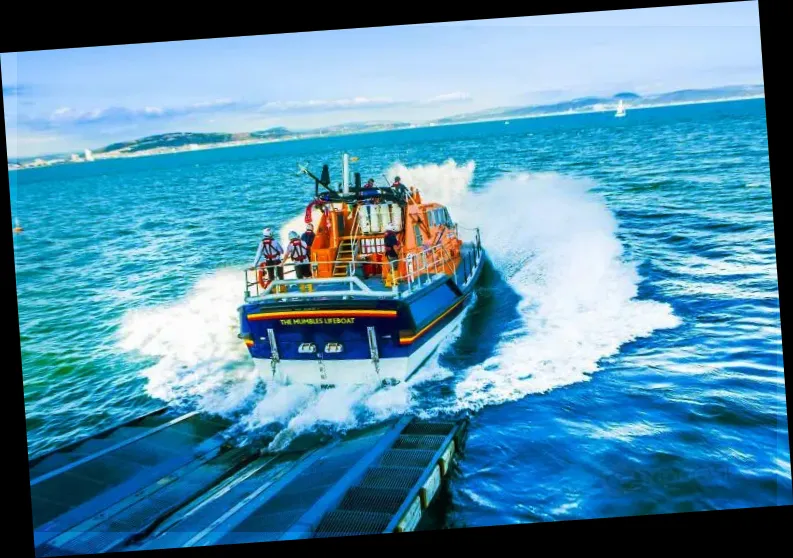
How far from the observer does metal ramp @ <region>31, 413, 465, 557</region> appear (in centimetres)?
Answer: 537

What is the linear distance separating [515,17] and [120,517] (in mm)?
6089

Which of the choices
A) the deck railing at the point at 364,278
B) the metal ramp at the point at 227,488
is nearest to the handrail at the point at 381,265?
A: the deck railing at the point at 364,278

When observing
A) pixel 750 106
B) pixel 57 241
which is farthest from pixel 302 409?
pixel 750 106

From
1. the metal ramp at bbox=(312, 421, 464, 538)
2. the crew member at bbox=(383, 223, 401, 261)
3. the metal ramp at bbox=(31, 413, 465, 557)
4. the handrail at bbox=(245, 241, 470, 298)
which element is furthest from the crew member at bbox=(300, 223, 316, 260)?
the metal ramp at bbox=(312, 421, 464, 538)

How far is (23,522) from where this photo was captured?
586 centimetres

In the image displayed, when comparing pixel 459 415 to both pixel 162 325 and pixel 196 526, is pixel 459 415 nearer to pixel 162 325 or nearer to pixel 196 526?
pixel 196 526

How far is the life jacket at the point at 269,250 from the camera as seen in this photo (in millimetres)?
7746

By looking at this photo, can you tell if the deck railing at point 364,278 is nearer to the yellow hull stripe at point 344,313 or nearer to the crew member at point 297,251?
the crew member at point 297,251

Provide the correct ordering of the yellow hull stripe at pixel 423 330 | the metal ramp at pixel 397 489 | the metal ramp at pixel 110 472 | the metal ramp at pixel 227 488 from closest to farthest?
the metal ramp at pixel 397 489 < the metal ramp at pixel 227 488 < the metal ramp at pixel 110 472 < the yellow hull stripe at pixel 423 330

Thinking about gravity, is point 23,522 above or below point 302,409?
→ below

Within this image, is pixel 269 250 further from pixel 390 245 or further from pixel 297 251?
pixel 390 245

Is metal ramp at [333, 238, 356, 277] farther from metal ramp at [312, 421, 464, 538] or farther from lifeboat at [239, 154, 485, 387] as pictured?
metal ramp at [312, 421, 464, 538]

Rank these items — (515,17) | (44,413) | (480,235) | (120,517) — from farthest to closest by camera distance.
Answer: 1. (480,235)
2. (44,413)
3. (515,17)
4. (120,517)

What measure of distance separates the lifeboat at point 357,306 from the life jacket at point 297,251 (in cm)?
25
